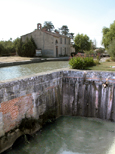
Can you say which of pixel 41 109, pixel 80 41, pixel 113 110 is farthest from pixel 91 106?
pixel 80 41

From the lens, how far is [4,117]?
5188 mm

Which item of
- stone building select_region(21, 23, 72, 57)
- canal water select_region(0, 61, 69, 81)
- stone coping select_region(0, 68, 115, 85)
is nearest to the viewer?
stone coping select_region(0, 68, 115, 85)

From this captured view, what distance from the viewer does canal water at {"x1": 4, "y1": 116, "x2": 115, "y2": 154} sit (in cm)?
539

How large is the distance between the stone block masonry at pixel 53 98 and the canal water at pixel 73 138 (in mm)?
373

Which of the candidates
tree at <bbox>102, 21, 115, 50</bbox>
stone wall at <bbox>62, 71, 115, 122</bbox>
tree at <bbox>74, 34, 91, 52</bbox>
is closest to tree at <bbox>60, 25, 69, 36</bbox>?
tree at <bbox>74, 34, 91, 52</bbox>

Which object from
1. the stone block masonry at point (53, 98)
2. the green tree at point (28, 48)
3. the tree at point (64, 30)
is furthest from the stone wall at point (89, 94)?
the tree at point (64, 30)

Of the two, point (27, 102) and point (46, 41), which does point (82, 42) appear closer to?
point (46, 41)

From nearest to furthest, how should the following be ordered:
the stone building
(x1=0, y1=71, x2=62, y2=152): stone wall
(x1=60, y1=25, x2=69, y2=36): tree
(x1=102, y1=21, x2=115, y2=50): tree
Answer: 1. (x1=0, y1=71, x2=62, y2=152): stone wall
2. (x1=102, y1=21, x2=115, y2=50): tree
3. the stone building
4. (x1=60, y1=25, x2=69, y2=36): tree

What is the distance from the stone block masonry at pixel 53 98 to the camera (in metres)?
5.30

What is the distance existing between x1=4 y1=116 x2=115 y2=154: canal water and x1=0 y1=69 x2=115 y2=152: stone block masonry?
0.37m

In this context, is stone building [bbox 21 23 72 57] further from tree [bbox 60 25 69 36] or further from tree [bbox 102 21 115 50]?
tree [bbox 60 25 69 36]

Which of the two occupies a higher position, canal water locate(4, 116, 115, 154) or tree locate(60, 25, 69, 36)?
tree locate(60, 25, 69, 36)

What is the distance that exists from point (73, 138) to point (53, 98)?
2.03 m

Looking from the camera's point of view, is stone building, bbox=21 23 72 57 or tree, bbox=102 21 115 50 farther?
stone building, bbox=21 23 72 57
